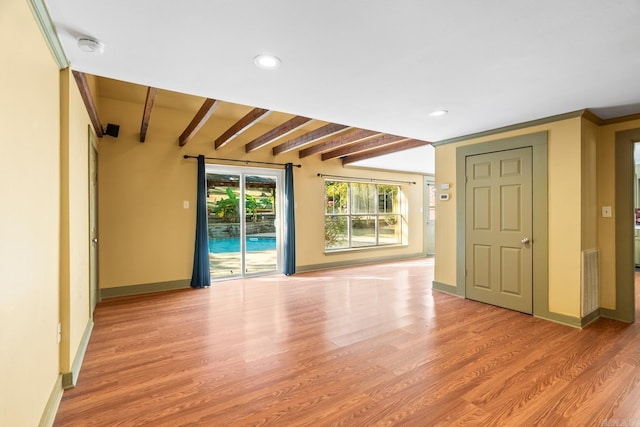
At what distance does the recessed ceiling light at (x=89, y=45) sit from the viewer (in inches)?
75.0

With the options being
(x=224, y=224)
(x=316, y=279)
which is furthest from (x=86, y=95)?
(x=316, y=279)

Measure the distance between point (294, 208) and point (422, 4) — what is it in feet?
15.9

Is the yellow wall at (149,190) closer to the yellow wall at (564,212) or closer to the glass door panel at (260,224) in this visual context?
the glass door panel at (260,224)

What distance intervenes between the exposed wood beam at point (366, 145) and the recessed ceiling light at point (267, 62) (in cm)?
275

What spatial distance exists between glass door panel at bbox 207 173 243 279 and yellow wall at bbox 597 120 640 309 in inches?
203

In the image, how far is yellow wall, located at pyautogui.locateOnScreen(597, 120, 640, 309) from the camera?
354 cm

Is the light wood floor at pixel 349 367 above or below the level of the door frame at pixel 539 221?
below

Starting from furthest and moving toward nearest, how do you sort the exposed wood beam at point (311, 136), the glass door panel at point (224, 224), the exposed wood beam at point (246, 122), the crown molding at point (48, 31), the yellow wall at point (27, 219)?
the glass door panel at point (224, 224) → the exposed wood beam at point (311, 136) → the exposed wood beam at point (246, 122) → the crown molding at point (48, 31) → the yellow wall at point (27, 219)

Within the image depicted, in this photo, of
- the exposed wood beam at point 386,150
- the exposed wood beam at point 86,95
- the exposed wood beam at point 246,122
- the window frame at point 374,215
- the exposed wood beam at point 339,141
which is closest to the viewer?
the exposed wood beam at point 86,95

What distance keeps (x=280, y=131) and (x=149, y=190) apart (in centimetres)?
Result: 231

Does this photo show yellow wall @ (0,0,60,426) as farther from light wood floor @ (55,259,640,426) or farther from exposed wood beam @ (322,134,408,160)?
exposed wood beam @ (322,134,408,160)

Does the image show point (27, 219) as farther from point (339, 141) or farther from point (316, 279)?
point (316, 279)

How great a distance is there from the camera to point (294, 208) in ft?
20.4

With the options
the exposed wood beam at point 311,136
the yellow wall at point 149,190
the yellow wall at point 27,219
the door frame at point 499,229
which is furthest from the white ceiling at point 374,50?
the yellow wall at point 149,190
